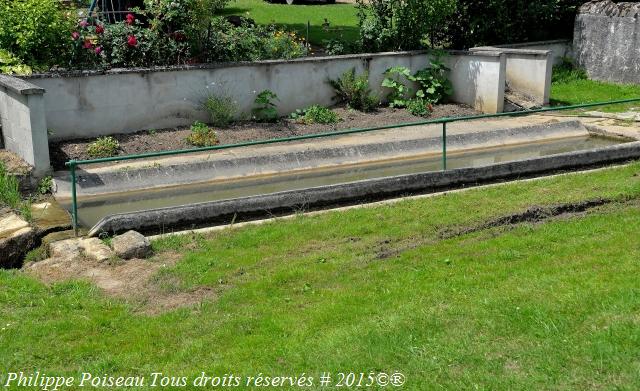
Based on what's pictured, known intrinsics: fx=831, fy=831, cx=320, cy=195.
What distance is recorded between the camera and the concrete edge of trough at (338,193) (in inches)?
422

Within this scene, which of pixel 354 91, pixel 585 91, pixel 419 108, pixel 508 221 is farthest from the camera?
pixel 585 91

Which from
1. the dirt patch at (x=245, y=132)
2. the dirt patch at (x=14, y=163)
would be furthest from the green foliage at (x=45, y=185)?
the dirt patch at (x=245, y=132)

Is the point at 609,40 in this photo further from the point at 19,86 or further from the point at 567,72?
the point at 19,86

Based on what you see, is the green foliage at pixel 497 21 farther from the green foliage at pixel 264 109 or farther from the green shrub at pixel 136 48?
the green shrub at pixel 136 48

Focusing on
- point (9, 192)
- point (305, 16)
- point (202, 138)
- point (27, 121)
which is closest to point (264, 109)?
point (202, 138)

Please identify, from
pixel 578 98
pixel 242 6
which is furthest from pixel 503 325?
pixel 242 6

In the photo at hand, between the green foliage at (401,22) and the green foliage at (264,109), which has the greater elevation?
the green foliage at (401,22)

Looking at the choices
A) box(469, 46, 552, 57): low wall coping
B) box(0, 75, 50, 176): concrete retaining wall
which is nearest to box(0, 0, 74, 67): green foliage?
box(0, 75, 50, 176): concrete retaining wall

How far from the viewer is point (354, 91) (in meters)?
17.6

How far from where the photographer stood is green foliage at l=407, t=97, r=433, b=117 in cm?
1769

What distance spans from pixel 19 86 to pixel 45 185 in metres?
1.59

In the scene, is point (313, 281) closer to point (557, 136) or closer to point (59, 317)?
point (59, 317)

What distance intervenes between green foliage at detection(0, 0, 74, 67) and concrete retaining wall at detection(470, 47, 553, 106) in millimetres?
8886

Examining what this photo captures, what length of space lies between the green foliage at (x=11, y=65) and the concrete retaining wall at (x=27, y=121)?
109 centimetres
